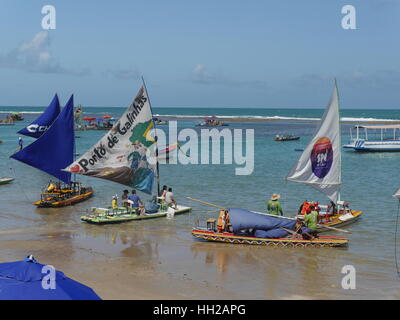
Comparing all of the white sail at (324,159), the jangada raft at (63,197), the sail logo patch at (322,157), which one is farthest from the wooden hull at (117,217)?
the sail logo patch at (322,157)

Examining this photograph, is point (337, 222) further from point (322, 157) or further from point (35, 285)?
point (35, 285)

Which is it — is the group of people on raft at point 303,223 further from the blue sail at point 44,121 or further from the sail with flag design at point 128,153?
the blue sail at point 44,121

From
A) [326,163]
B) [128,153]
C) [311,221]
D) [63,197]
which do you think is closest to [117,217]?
[128,153]

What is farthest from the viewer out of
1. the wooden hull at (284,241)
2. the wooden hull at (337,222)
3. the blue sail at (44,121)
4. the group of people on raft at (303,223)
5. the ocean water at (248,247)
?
the blue sail at (44,121)

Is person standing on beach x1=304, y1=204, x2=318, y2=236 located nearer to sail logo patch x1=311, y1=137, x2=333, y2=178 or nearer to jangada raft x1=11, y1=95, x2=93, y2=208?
sail logo patch x1=311, y1=137, x2=333, y2=178

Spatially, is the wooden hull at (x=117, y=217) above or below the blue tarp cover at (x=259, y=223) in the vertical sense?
below

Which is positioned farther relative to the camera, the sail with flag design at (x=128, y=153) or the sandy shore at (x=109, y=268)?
the sail with flag design at (x=128, y=153)

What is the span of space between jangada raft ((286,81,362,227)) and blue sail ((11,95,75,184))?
11744mm

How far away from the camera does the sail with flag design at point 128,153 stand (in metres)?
25.1

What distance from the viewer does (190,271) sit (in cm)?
1772

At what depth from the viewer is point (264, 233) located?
2080cm

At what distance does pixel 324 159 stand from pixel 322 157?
144mm
